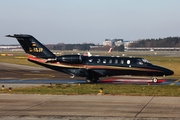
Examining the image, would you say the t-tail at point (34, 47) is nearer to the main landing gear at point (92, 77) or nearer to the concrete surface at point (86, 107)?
the main landing gear at point (92, 77)

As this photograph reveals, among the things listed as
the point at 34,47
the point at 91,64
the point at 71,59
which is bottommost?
the point at 91,64

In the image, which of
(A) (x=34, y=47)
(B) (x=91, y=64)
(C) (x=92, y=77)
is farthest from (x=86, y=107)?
(A) (x=34, y=47)

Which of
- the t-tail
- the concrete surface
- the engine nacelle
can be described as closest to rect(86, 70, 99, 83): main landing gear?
the engine nacelle

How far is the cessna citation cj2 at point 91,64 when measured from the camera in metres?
37.2

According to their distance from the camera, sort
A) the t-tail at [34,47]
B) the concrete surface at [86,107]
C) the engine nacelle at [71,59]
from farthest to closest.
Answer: the t-tail at [34,47], the engine nacelle at [71,59], the concrete surface at [86,107]

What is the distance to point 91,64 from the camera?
37469 millimetres

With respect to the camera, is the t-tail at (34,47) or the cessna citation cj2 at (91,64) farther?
the t-tail at (34,47)

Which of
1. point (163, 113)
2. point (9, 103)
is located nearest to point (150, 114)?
Answer: point (163, 113)

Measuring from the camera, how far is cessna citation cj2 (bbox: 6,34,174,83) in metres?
37.2

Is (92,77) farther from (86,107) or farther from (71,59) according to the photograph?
(86,107)

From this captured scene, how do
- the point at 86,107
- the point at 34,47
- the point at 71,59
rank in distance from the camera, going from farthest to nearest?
the point at 34,47
the point at 71,59
the point at 86,107

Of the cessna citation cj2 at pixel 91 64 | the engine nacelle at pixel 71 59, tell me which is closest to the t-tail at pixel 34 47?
the cessna citation cj2 at pixel 91 64

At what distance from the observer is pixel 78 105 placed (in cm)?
2127

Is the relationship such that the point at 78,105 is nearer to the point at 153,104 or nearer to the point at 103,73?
the point at 153,104
